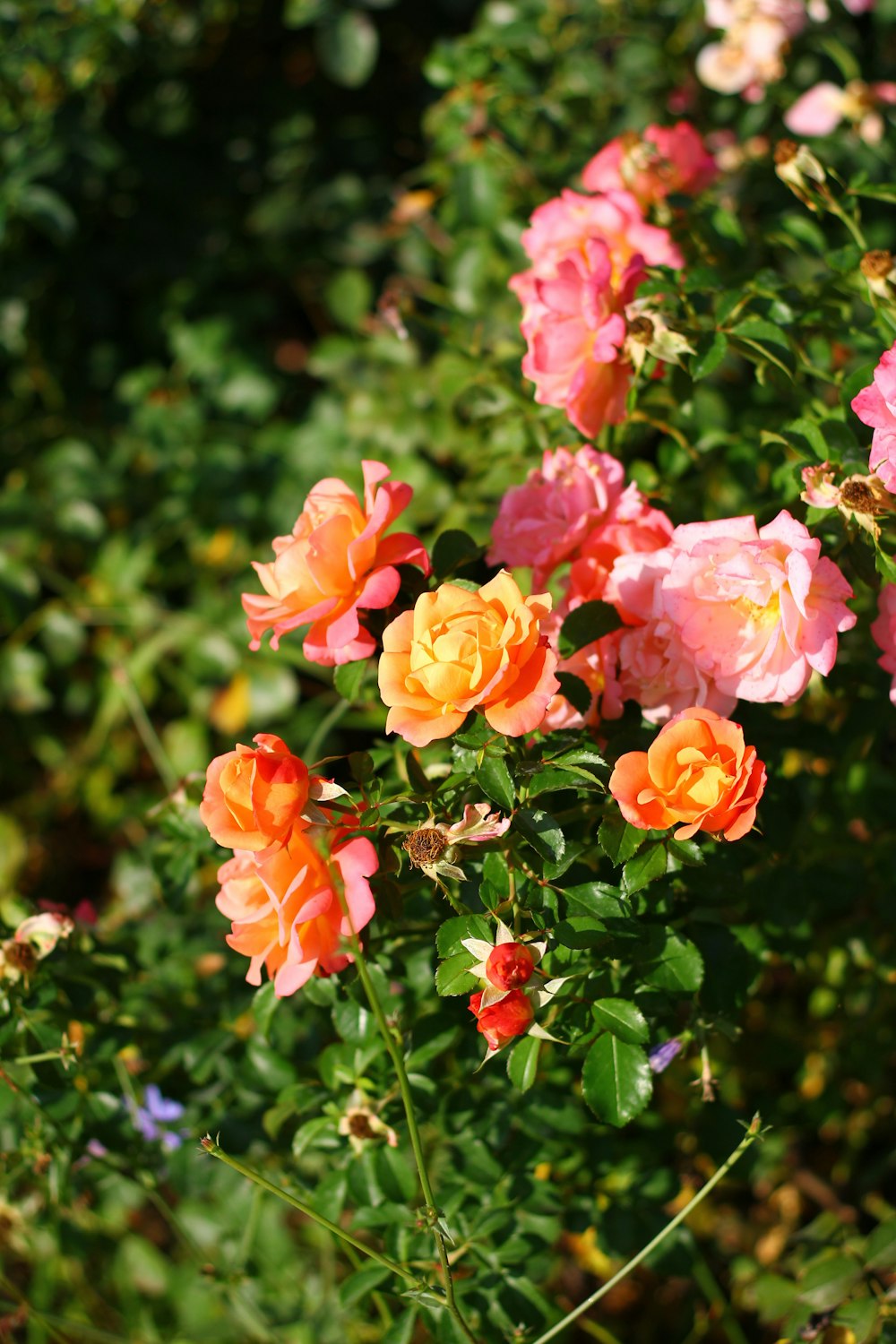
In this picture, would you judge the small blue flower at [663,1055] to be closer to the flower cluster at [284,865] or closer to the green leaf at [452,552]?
the flower cluster at [284,865]

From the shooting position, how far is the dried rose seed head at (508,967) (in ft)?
2.86

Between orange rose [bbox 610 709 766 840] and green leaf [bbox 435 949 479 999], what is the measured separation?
6.9 inches

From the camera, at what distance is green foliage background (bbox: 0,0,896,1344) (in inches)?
46.7

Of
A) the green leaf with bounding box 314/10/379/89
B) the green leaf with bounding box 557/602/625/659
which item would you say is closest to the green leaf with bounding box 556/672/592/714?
the green leaf with bounding box 557/602/625/659

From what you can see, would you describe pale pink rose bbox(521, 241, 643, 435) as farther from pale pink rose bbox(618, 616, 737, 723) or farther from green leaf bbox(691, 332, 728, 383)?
pale pink rose bbox(618, 616, 737, 723)

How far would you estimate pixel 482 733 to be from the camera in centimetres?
93

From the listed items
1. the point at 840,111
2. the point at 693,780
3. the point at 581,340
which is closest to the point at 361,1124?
the point at 693,780

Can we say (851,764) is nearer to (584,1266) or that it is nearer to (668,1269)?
(668,1269)

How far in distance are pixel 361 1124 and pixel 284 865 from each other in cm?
35

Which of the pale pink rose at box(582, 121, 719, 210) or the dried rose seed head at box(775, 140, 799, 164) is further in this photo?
the pale pink rose at box(582, 121, 719, 210)

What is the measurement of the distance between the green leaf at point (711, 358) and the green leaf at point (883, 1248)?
0.90 m

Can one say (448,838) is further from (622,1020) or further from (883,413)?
(883,413)

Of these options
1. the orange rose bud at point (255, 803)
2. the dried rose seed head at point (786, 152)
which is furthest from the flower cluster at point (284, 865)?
the dried rose seed head at point (786, 152)

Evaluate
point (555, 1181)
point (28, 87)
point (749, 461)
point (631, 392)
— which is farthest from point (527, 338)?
point (28, 87)
